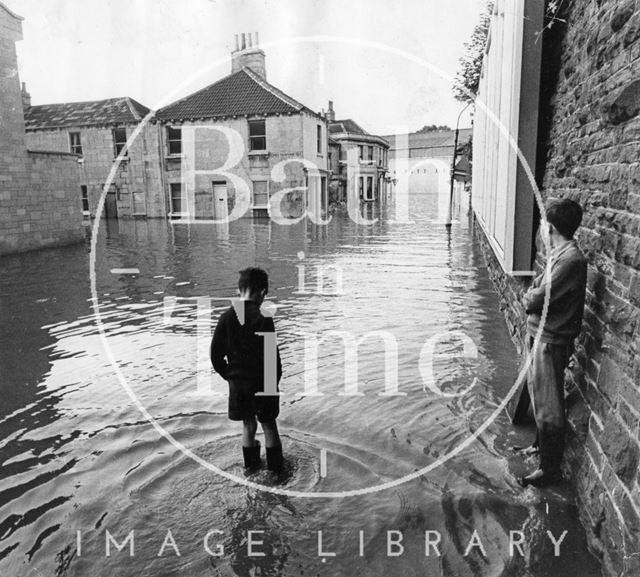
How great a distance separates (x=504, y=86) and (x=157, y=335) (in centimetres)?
527

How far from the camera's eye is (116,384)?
19.5ft

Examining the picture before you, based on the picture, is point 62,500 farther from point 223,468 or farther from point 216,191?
point 216,191

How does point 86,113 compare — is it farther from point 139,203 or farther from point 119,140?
point 139,203

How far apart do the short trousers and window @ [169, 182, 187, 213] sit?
2960cm

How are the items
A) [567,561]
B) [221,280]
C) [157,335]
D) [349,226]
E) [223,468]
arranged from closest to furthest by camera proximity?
[567,561] → [223,468] → [157,335] → [221,280] → [349,226]

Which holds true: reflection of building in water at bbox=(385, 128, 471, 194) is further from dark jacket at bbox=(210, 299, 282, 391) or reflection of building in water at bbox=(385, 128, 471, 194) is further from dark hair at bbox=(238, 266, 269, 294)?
dark jacket at bbox=(210, 299, 282, 391)

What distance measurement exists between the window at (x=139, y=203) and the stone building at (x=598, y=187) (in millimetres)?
29607

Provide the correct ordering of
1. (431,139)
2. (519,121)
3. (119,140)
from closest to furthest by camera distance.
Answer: (519,121), (119,140), (431,139)

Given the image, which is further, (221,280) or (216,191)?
(216,191)

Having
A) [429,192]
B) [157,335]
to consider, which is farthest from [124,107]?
[429,192]

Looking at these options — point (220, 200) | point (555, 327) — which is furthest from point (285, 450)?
point (220, 200)

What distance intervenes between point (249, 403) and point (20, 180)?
679 inches

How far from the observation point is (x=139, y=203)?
32625mm

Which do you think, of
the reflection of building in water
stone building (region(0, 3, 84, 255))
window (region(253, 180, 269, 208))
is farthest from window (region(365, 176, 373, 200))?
stone building (region(0, 3, 84, 255))
